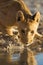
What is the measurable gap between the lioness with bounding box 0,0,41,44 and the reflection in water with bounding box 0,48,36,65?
22.5 inches

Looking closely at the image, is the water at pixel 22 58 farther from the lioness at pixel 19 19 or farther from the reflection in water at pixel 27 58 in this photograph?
the lioness at pixel 19 19

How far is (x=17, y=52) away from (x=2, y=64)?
1.97 m

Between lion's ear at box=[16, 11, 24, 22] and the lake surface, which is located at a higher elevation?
lion's ear at box=[16, 11, 24, 22]

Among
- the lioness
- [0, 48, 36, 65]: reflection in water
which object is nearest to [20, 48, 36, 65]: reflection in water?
[0, 48, 36, 65]: reflection in water

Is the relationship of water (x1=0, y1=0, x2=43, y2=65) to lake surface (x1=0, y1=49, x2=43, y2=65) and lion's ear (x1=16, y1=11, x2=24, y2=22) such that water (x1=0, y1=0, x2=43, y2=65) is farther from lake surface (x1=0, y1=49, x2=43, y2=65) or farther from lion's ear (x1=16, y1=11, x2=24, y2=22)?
lion's ear (x1=16, y1=11, x2=24, y2=22)

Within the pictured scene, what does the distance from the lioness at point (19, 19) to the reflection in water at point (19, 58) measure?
572 millimetres

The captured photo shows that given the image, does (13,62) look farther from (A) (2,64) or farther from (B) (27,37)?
(B) (27,37)

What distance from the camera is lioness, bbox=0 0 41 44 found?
43.8 ft

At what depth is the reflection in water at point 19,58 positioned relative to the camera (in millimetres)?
11548

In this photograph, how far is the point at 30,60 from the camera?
11883mm

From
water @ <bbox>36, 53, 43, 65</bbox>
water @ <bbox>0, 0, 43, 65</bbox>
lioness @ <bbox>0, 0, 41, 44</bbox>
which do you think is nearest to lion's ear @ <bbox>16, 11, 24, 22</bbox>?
lioness @ <bbox>0, 0, 41, 44</bbox>

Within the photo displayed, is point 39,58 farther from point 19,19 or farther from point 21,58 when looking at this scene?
point 19,19

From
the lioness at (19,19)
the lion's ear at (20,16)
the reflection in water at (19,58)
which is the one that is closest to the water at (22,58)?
the reflection in water at (19,58)

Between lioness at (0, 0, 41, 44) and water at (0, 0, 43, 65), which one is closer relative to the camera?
water at (0, 0, 43, 65)
